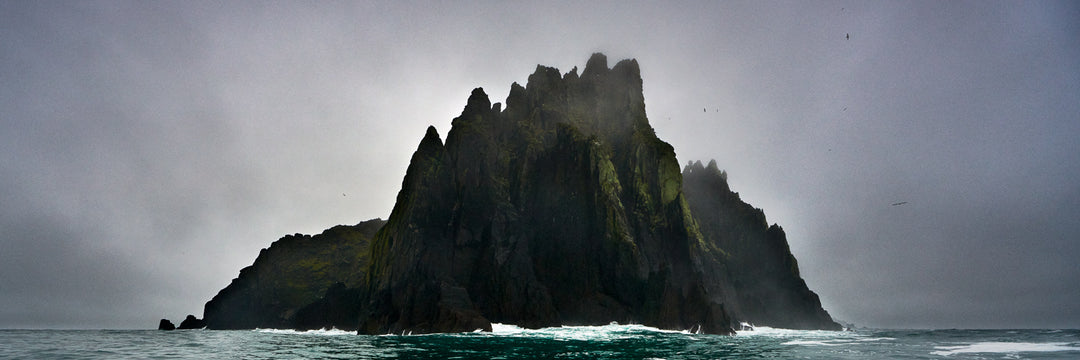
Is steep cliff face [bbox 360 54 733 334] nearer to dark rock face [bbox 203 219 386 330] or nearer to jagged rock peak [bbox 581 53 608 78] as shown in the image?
jagged rock peak [bbox 581 53 608 78]

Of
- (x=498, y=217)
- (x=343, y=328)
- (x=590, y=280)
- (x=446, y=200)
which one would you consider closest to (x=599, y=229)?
(x=590, y=280)

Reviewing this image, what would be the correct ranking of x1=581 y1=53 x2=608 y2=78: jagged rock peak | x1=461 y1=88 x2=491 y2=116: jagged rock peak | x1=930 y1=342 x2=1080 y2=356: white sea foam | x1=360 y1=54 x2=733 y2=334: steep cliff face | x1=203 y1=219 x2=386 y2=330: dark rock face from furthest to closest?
x1=203 y1=219 x2=386 y2=330: dark rock face
x1=581 y1=53 x2=608 y2=78: jagged rock peak
x1=461 y1=88 x2=491 y2=116: jagged rock peak
x1=360 y1=54 x2=733 y2=334: steep cliff face
x1=930 y1=342 x2=1080 y2=356: white sea foam

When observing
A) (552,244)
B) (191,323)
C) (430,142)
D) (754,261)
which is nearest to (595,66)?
(430,142)

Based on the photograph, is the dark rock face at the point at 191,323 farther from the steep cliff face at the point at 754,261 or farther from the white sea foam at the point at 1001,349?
the white sea foam at the point at 1001,349

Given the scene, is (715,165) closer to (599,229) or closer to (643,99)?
(643,99)

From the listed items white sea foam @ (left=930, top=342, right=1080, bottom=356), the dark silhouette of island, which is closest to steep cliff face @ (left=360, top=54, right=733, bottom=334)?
the dark silhouette of island

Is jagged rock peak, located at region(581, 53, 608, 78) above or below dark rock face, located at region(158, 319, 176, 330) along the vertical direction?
above

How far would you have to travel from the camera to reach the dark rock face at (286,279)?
467 feet

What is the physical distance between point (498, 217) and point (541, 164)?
17.3 meters

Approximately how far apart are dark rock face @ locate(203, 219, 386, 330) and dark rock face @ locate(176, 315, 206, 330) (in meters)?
2.04

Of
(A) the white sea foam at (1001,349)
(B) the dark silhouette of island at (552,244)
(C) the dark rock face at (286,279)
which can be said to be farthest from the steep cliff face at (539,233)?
(C) the dark rock face at (286,279)

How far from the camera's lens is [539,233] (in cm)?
10756

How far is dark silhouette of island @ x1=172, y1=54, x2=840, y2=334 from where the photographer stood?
9481 cm

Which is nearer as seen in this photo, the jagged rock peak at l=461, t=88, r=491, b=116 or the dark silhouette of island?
the dark silhouette of island
